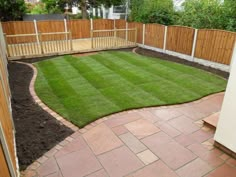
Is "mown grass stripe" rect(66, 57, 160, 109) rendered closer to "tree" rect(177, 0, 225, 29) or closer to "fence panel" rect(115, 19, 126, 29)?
"tree" rect(177, 0, 225, 29)

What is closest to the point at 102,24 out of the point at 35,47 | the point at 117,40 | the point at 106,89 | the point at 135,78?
the point at 117,40

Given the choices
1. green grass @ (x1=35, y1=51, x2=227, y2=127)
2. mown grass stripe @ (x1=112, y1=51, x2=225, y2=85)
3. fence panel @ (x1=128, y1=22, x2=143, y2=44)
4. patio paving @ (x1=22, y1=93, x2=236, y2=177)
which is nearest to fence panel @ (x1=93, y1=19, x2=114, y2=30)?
fence panel @ (x1=128, y1=22, x2=143, y2=44)

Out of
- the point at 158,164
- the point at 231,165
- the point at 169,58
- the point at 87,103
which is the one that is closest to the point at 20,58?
the point at 87,103

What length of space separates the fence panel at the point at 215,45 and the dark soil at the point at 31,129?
597 cm

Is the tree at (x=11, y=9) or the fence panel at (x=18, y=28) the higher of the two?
the tree at (x=11, y=9)

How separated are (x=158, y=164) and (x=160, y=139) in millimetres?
594

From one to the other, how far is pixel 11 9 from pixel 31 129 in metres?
10.2

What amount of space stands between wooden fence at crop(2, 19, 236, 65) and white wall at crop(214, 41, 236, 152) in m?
4.60

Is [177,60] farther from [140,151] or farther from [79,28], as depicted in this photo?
[79,28]

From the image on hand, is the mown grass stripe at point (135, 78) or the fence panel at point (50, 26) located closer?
the mown grass stripe at point (135, 78)

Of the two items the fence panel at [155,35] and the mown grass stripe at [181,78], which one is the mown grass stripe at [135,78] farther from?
the fence panel at [155,35]

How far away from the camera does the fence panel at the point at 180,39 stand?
793cm

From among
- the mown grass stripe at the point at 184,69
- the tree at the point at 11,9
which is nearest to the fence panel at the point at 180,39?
the mown grass stripe at the point at 184,69

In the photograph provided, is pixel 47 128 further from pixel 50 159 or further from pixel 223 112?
pixel 223 112
